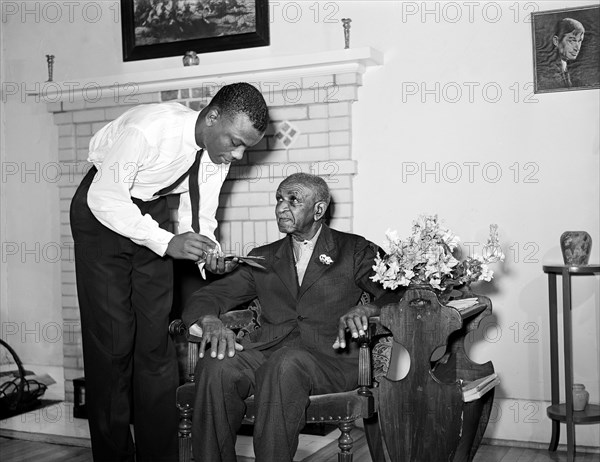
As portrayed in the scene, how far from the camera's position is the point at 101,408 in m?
3.56

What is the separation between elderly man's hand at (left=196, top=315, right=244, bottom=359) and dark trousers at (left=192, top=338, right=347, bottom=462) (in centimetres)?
3

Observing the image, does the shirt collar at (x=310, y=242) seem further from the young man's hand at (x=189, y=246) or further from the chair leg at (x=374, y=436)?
the chair leg at (x=374, y=436)

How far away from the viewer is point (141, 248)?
3570 millimetres

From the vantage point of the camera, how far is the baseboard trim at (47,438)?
4.30 meters

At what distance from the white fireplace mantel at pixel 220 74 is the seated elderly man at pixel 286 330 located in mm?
960

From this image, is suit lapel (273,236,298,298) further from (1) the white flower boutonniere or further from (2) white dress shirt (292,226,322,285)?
(1) the white flower boutonniere

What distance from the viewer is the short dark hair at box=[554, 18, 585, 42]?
3.95 metres

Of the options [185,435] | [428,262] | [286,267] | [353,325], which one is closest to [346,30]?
[286,267]

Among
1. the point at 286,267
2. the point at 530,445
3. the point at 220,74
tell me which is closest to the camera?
the point at 286,267

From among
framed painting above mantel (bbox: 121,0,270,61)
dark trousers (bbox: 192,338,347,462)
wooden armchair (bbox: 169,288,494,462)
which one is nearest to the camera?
dark trousers (bbox: 192,338,347,462)

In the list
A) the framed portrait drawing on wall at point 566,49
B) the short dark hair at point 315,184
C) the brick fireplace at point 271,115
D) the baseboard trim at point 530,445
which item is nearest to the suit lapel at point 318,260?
the short dark hair at point 315,184

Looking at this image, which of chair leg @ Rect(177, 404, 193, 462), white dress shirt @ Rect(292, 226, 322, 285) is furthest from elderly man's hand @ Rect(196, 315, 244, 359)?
white dress shirt @ Rect(292, 226, 322, 285)

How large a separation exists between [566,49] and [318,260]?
64.0 inches

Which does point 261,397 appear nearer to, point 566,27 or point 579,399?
point 579,399
